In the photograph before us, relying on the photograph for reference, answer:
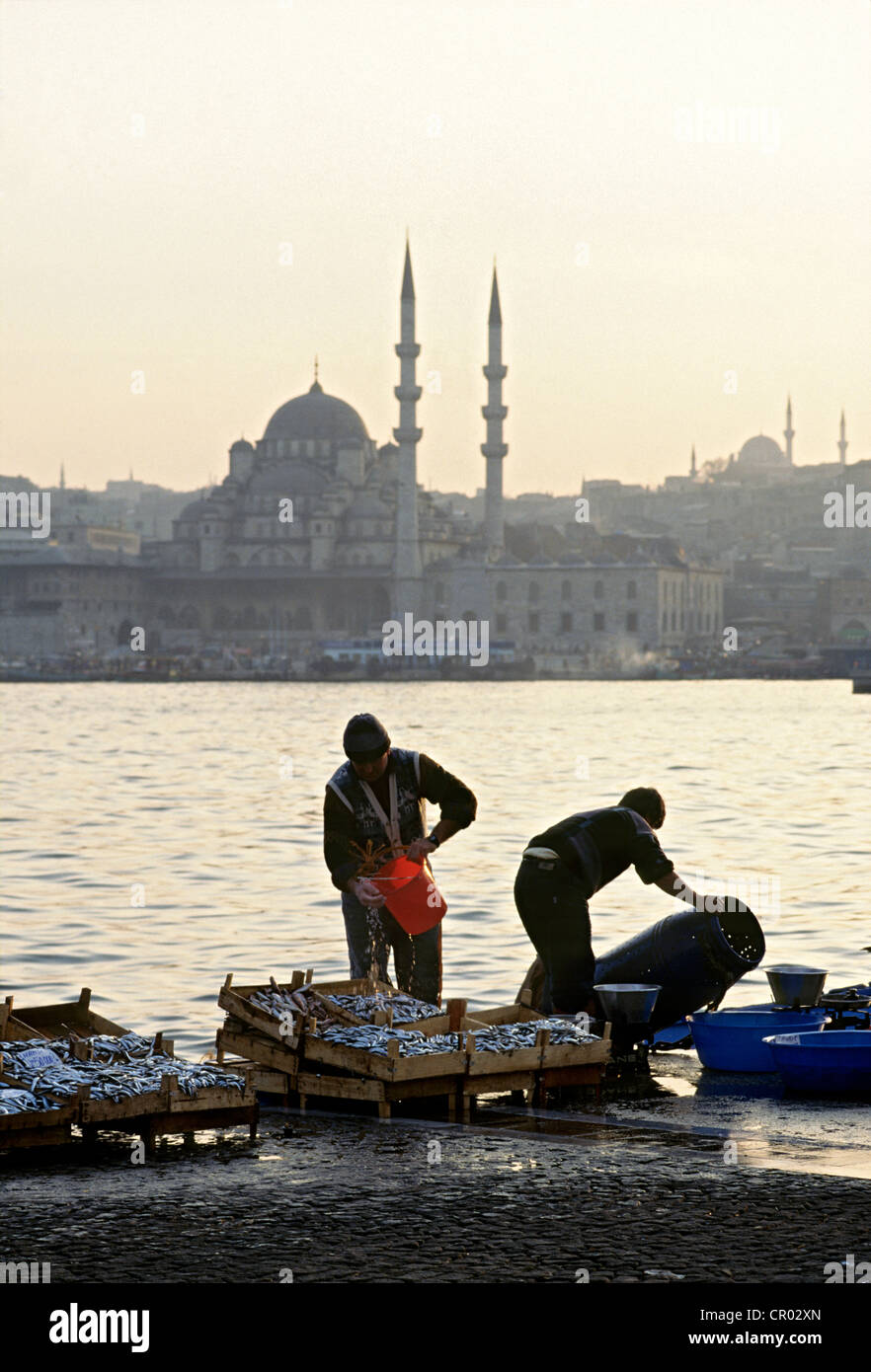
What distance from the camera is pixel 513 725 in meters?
53.2

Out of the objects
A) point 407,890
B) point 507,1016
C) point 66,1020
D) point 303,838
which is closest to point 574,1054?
point 507,1016

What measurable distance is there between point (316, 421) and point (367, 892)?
99.7m

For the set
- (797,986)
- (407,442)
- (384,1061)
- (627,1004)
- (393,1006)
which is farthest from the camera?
(407,442)

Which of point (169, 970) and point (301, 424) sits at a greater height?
point (301, 424)

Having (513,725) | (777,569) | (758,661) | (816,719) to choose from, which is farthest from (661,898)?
(777,569)

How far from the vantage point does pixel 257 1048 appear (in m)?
6.16

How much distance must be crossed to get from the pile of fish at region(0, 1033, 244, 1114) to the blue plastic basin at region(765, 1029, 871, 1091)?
1.69 meters

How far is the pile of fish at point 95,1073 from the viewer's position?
5375 millimetres

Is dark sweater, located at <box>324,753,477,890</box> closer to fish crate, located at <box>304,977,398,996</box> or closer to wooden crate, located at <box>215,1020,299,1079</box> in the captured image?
fish crate, located at <box>304,977,398,996</box>

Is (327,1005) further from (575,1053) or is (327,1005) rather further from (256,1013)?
(575,1053)

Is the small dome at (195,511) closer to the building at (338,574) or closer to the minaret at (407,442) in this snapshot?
the building at (338,574)

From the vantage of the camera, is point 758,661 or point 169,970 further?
point 758,661
